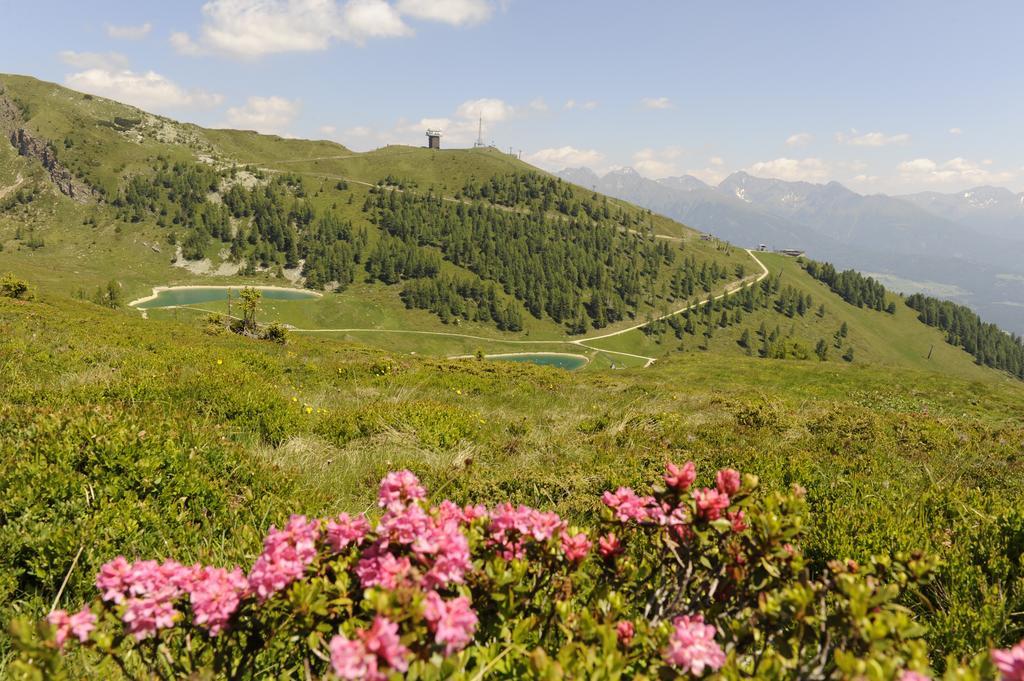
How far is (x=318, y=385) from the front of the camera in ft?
57.2

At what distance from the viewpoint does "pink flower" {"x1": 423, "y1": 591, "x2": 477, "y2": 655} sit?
204 centimetres

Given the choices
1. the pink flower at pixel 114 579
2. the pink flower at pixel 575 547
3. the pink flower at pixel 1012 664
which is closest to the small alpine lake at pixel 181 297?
the pink flower at pixel 114 579

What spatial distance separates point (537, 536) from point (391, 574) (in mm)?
840

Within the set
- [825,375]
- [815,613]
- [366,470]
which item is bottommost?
[825,375]

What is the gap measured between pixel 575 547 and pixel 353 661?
4.55 ft

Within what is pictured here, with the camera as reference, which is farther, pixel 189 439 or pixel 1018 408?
pixel 1018 408

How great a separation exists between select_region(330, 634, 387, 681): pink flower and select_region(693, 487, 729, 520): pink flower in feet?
6.35

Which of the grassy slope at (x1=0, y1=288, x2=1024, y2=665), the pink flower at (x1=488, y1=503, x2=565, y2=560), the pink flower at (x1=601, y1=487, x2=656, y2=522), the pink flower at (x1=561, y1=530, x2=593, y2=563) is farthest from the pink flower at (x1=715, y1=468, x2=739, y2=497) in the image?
the grassy slope at (x1=0, y1=288, x2=1024, y2=665)

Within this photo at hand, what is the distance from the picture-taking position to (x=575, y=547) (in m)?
2.86

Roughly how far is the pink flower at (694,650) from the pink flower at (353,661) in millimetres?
1266

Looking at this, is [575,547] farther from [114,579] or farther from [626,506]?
[114,579]

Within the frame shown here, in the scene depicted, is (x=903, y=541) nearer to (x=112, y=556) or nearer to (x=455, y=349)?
(x=112, y=556)

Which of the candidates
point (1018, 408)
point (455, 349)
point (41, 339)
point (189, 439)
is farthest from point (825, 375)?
point (455, 349)

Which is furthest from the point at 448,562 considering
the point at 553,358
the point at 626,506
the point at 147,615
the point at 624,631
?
the point at 553,358
